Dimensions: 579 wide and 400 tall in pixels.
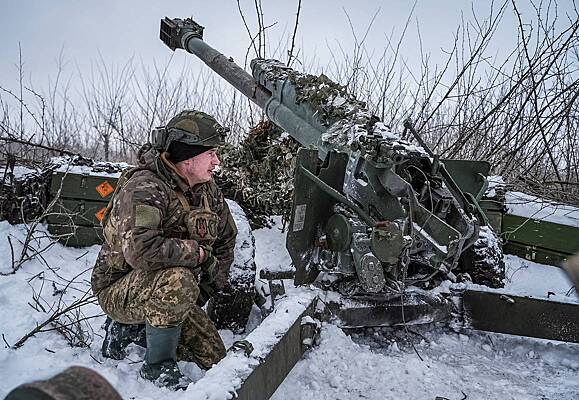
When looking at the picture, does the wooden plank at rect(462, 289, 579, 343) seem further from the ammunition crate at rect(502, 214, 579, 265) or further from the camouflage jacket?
the ammunition crate at rect(502, 214, 579, 265)

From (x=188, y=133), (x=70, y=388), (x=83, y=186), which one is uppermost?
(x=188, y=133)

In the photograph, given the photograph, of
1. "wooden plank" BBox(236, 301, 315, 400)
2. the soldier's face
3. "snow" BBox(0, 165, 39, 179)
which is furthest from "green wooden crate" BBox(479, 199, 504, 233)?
"snow" BBox(0, 165, 39, 179)

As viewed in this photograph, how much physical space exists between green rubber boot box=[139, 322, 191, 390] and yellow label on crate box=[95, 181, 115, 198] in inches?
105

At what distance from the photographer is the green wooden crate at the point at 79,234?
16.6 ft

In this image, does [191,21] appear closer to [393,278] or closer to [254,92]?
[254,92]

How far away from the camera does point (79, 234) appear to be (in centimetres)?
512

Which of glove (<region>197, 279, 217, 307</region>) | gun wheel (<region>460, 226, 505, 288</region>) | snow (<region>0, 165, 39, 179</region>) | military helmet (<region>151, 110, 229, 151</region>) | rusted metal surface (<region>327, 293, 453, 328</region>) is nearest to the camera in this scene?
military helmet (<region>151, 110, 229, 151</region>)

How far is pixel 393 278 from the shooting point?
127 inches

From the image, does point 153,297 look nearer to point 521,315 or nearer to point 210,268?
point 210,268

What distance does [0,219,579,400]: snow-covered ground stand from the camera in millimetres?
2641

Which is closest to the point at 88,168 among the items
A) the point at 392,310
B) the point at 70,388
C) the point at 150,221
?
the point at 150,221

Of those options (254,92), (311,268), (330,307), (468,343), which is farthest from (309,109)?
(468,343)

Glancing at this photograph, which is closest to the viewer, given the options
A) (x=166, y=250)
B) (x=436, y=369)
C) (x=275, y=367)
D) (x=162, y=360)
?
(x=275, y=367)

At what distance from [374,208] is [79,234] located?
3.10 metres
